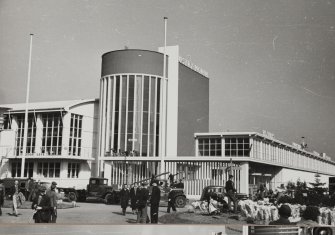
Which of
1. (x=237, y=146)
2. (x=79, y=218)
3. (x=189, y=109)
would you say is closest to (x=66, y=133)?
(x=189, y=109)

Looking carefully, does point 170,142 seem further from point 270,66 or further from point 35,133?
point 270,66

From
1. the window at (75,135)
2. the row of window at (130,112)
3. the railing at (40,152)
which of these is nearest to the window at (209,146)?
the row of window at (130,112)

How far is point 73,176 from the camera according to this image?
112 feet

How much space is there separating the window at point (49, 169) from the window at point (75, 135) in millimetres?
1529

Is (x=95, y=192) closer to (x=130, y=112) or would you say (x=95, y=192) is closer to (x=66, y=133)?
(x=66, y=133)

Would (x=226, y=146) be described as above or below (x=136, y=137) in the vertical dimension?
below

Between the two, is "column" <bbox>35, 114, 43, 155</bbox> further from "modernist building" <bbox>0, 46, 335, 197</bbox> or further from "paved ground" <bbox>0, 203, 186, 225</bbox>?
"paved ground" <bbox>0, 203, 186, 225</bbox>

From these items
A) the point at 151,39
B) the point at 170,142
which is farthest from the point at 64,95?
the point at 170,142

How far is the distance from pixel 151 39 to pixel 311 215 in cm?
499

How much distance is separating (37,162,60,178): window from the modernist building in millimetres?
76

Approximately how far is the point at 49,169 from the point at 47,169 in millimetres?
163

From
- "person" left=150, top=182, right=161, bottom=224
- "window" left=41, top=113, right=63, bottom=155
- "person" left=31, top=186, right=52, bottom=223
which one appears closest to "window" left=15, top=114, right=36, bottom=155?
"window" left=41, top=113, right=63, bottom=155

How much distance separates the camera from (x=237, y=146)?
33.5m

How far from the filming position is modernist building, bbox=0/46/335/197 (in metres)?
31.3
